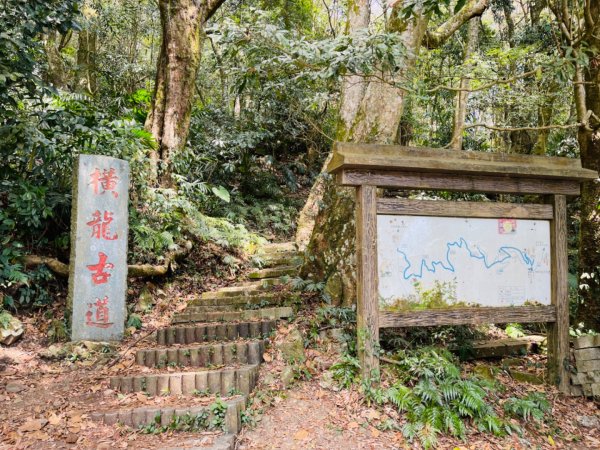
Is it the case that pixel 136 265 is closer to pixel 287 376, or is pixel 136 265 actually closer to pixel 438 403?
pixel 287 376

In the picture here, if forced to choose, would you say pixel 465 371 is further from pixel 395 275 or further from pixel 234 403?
pixel 234 403

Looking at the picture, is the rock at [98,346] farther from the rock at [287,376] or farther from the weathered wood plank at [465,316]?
the weathered wood plank at [465,316]

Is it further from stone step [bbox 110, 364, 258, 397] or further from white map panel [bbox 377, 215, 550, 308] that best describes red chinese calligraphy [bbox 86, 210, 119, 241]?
Answer: white map panel [bbox 377, 215, 550, 308]

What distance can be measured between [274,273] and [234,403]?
3.57m

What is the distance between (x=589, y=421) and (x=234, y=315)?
4.11 metres

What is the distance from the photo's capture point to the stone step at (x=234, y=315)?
520 cm

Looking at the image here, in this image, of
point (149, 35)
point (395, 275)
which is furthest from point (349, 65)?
point (149, 35)

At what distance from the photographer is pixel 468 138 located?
41.2ft

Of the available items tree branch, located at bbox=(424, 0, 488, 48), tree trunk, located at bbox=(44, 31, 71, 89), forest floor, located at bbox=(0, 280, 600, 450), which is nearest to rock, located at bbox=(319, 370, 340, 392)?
forest floor, located at bbox=(0, 280, 600, 450)

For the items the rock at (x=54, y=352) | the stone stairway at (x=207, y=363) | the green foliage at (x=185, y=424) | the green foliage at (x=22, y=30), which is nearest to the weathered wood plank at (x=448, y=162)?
the stone stairway at (x=207, y=363)

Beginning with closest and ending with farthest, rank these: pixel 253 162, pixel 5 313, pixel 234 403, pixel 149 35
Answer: pixel 234 403
pixel 5 313
pixel 253 162
pixel 149 35

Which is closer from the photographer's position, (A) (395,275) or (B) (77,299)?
(A) (395,275)

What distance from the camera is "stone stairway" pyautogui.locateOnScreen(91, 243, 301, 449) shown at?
3500mm

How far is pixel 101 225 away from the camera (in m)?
5.38
